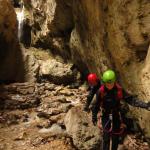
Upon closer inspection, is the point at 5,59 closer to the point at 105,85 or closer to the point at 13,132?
the point at 13,132

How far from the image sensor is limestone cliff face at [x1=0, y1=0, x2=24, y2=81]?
17.7 m

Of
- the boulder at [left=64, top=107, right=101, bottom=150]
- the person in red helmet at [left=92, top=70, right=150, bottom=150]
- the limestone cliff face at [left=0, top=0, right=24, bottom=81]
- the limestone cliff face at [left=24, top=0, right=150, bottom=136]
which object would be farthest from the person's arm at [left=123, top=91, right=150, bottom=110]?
the limestone cliff face at [left=0, top=0, right=24, bottom=81]

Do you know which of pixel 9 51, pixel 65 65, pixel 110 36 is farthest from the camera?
pixel 9 51

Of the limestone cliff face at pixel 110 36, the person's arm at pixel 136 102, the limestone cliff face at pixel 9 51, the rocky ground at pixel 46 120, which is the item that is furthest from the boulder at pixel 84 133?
→ the limestone cliff face at pixel 9 51

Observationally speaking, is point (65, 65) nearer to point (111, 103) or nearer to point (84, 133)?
point (84, 133)

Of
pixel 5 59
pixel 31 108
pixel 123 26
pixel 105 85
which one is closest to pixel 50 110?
pixel 31 108

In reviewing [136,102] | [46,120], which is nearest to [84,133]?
[136,102]

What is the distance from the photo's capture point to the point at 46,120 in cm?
1139

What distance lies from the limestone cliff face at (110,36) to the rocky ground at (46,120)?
5.07 ft

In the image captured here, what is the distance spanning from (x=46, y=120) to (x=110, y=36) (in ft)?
12.7

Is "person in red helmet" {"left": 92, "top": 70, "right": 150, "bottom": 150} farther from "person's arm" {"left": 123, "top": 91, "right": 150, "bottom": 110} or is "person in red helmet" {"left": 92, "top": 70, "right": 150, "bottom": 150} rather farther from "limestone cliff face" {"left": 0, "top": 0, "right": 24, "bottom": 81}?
"limestone cliff face" {"left": 0, "top": 0, "right": 24, "bottom": 81}

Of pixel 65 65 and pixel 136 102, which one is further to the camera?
pixel 65 65

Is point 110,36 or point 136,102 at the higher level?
point 110,36

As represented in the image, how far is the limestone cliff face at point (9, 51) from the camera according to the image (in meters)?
17.7
